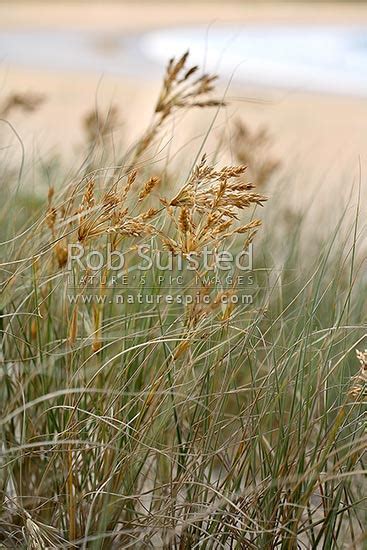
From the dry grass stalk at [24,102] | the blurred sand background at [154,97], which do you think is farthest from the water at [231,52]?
the dry grass stalk at [24,102]

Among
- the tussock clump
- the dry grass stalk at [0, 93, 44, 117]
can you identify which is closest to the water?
the dry grass stalk at [0, 93, 44, 117]

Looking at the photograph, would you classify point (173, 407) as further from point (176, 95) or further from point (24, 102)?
point (24, 102)

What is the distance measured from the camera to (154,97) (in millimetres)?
6527

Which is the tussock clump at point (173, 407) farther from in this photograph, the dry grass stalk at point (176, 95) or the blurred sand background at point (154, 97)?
the blurred sand background at point (154, 97)

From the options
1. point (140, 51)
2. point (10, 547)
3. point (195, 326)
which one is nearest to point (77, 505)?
point (10, 547)

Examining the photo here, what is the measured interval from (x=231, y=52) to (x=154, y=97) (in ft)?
5.84

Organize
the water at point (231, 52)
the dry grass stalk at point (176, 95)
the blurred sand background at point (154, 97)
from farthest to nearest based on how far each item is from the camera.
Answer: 1. the water at point (231, 52)
2. the blurred sand background at point (154, 97)
3. the dry grass stalk at point (176, 95)

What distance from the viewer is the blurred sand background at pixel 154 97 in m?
4.57

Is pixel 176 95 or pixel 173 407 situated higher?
pixel 176 95

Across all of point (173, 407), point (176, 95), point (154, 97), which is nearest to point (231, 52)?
point (154, 97)

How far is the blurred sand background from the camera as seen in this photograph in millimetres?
4570

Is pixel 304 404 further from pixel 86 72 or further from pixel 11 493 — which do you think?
pixel 86 72

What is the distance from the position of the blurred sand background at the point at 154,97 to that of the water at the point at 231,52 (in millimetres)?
292

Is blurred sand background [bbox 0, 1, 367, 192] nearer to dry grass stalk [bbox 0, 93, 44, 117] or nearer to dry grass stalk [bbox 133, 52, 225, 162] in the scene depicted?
dry grass stalk [bbox 0, 93, 44, 117]
